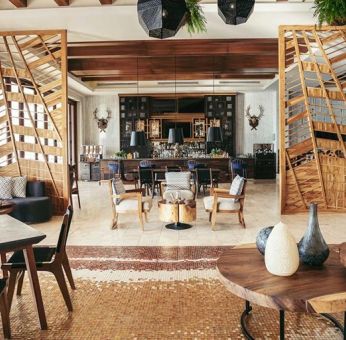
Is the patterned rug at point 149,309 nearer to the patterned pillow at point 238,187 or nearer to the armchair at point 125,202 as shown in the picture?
the armchair at point 125,202

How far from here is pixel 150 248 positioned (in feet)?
18.0

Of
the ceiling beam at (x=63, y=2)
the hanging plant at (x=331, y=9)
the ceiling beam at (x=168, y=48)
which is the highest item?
the ceiling beam at (x=63, y=2)

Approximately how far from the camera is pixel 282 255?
242cm

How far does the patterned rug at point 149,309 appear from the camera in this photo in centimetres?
300

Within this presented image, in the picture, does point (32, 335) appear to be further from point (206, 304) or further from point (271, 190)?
point (271, 190)

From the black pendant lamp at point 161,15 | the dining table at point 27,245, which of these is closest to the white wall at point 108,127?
the dining table at point 27,245

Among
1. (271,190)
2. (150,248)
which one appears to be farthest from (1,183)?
(271,190)

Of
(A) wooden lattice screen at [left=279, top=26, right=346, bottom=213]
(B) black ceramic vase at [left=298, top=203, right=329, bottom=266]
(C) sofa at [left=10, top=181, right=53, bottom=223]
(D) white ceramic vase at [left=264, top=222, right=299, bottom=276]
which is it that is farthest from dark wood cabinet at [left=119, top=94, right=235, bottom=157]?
(D) white ceramic vase at [left=264, top=222, right=299, bottom=276]

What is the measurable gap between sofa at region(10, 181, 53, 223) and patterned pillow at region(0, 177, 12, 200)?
0.13 meters

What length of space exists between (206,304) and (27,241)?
63.9 inches

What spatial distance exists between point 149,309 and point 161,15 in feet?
7.86

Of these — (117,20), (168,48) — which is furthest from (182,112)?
(117,20)

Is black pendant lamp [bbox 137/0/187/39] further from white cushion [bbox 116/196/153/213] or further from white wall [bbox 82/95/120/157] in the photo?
white wall [bbox 82/95/120/157]

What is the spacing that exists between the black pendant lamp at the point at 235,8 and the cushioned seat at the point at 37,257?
2.50 metres
